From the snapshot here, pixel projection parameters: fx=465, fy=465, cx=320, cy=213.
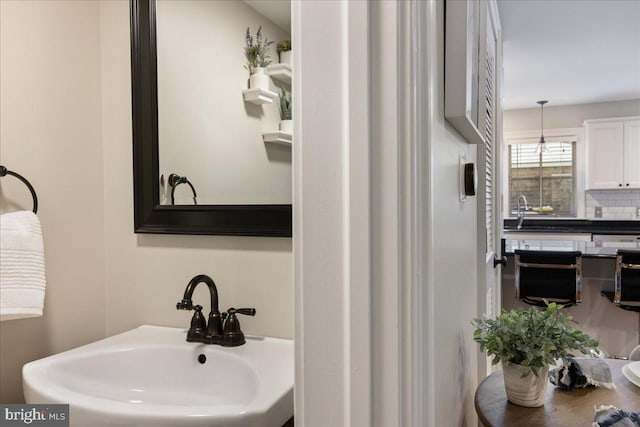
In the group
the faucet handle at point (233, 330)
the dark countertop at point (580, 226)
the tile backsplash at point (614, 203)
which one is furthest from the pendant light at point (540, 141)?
the faucet handle at point (233, 330)

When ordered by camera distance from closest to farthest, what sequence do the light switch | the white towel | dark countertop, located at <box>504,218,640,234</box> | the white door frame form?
the white door frame, the white towel, dark countertop, located at <box>504,218,640,234</box>, the light switch

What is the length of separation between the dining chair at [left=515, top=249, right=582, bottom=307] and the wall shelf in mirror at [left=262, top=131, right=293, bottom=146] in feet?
6.82

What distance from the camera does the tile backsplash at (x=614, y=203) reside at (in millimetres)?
6262

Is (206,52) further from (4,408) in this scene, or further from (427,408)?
(427,408)

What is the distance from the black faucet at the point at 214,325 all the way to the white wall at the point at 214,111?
0.28m

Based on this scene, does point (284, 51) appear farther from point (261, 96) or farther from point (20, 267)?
point (20, 267)

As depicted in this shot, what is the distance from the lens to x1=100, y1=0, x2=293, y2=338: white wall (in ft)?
4.68

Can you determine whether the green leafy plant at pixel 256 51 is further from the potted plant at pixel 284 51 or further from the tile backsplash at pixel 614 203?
the tile backsplash at pixel 614 203

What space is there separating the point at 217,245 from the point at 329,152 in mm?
928

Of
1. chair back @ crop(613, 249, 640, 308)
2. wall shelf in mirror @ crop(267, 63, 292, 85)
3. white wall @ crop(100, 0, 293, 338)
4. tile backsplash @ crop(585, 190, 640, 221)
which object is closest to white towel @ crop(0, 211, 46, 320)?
white wall @ crop(100, 0, 293, 338)

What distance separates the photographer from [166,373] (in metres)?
1.32

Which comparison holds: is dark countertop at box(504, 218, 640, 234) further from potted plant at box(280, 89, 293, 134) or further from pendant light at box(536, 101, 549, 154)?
potted plant at box(280, 89, 293, 134)

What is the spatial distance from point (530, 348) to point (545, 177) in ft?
20.9

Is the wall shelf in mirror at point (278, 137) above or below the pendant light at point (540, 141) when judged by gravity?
below
